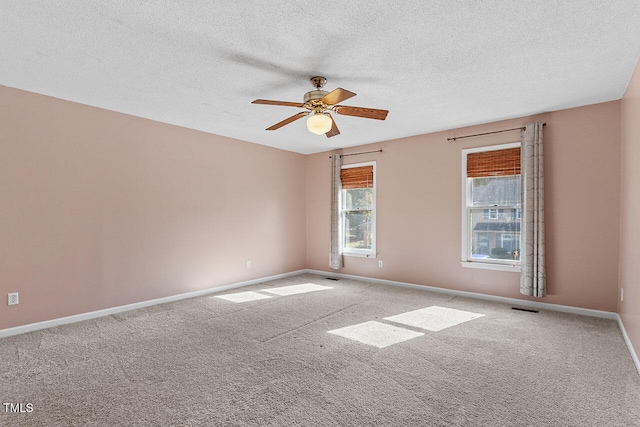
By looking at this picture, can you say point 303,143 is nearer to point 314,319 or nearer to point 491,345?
point 314,319

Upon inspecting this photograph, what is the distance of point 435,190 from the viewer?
17.2ft

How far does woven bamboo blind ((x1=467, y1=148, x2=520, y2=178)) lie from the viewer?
4539mm

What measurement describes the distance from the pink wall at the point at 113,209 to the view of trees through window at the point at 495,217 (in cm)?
365

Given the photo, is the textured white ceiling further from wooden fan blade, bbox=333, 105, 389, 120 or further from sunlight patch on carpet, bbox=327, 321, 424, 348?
sunlight patch on carpet, bbox=327, 321, 424, 348

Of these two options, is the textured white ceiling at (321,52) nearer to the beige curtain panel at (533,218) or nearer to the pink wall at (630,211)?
the pink wall at (630,211)

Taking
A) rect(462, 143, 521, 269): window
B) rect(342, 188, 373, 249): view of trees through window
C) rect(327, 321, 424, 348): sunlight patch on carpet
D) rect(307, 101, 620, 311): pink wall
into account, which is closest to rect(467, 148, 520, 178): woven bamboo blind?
rect(462, 143, 521, 269): window

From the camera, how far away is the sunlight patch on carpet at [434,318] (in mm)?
3672

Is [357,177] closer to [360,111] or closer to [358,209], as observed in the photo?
[358,209]

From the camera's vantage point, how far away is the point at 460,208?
16.4 feet

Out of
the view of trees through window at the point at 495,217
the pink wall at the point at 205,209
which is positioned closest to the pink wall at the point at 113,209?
the pink wall at the point at 205,209

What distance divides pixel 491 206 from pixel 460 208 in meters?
0.42

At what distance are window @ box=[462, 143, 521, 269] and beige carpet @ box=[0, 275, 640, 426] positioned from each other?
991 millimetres

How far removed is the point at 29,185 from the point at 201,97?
2061mm

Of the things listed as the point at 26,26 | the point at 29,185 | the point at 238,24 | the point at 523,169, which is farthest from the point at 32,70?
the point at 523,169
